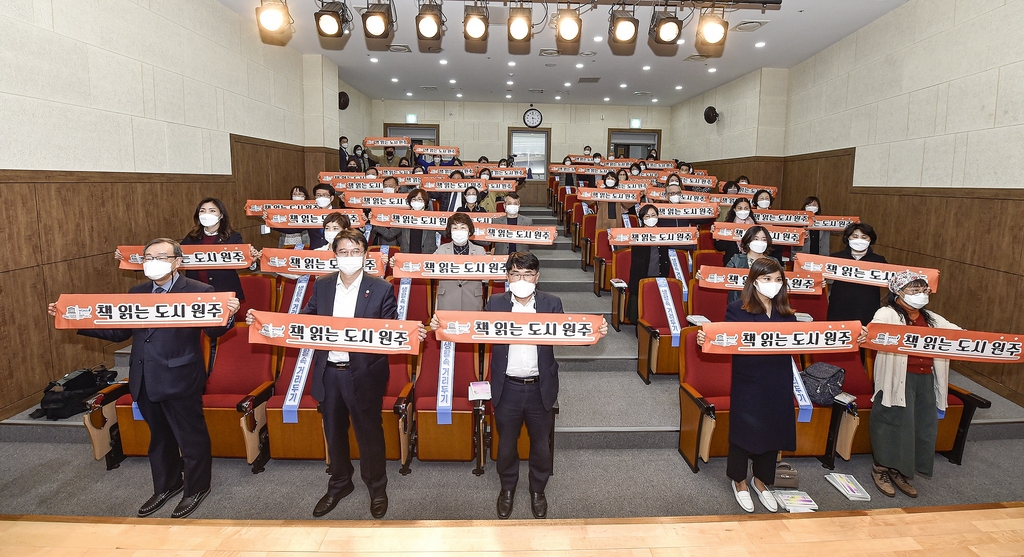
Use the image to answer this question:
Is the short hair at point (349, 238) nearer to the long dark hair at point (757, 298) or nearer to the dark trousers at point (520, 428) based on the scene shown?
the dark trousers at point (520, 428)

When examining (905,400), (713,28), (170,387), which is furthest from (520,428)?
(713,28)

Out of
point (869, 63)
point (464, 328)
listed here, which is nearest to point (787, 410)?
point (464, 328)

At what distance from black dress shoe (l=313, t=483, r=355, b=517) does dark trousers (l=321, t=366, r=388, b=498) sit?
35mm

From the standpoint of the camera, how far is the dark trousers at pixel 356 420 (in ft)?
10.6

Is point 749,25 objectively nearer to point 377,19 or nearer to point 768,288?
point 377,19

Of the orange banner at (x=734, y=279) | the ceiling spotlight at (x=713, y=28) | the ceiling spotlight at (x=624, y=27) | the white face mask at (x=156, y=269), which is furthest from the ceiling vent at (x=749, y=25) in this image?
the white face mask at (x=156, y=269)

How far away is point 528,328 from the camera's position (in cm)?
319

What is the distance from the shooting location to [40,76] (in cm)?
477

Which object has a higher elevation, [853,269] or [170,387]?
[853,269]

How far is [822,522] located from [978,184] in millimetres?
5568

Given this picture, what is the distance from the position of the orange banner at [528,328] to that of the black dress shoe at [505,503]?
43.9 inches

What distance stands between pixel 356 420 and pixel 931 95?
27.6 ft

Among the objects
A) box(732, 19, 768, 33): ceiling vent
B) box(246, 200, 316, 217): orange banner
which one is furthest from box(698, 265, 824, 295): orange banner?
box(732, 19, 768, 33): ceiling vent

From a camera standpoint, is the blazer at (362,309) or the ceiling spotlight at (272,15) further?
the ceiling spotlight at (272,15)
